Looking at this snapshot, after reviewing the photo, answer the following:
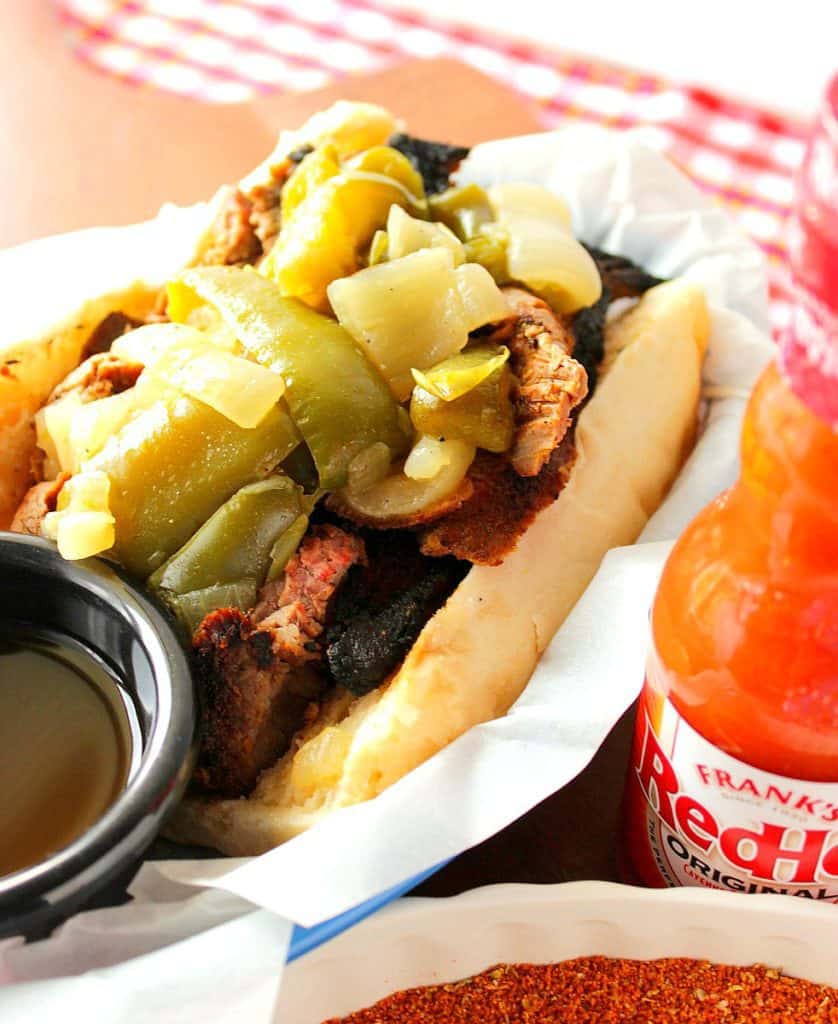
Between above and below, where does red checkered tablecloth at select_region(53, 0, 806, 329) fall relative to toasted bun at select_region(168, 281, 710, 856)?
above

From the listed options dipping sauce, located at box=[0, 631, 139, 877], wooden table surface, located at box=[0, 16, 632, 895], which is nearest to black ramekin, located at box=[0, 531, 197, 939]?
dipping sauce, located at box=[0, 631, 139, 877]

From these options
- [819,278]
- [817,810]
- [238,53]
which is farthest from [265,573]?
[238,53]

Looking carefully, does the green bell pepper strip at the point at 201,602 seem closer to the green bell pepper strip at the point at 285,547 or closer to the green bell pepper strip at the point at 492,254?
the green bell pepper strip at the point at 285,547

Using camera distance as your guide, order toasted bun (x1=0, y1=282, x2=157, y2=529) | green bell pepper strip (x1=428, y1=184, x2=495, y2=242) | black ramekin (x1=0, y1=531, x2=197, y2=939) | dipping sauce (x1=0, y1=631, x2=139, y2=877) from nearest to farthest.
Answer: black ramekin (x1=0, y1=531, x2=197, y2=939) → dipping sauce (x1=0, y1=631, x2=139, y2=877) → toasted bun (x1=0, y1=282, x2=157, y2=529) → green bell pepper strip (x1=428, y1=184, x2=495, y2=242)

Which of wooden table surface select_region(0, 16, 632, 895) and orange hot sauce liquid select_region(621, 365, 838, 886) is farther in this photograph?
wooden table surface select_region(0, 16, 632, 895)

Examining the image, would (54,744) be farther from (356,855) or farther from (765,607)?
(765,607)

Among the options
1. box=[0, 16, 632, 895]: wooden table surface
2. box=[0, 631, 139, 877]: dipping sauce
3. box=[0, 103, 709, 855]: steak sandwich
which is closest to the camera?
box=[0, 631, 139, 877]: dipping sauce

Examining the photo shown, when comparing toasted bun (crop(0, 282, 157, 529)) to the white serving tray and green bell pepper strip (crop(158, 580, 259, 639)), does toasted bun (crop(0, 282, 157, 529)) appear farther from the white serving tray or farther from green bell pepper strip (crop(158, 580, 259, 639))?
the white serving tray

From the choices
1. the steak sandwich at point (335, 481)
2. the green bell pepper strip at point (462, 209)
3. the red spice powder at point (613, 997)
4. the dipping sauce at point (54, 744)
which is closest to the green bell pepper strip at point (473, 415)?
the steak sandwich at point (335, 481)

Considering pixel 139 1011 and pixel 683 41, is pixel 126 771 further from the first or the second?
pixel 683 41
